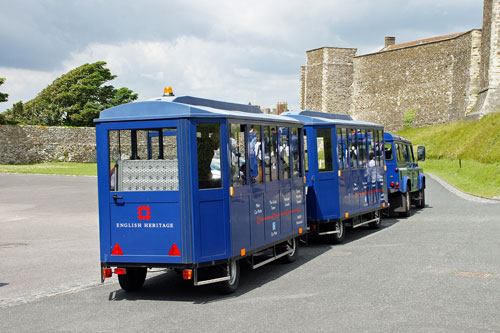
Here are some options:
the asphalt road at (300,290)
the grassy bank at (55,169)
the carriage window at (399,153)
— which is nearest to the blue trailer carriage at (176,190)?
the asphalt road at (300,290)

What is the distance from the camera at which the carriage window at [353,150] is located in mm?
14609

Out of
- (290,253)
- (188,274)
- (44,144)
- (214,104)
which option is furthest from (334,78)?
(188,274)

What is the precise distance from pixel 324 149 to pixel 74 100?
60.6 m

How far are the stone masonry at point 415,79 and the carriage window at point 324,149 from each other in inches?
1515

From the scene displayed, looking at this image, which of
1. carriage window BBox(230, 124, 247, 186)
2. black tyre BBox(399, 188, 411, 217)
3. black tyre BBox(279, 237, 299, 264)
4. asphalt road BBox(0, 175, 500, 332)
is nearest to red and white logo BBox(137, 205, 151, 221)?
asphalt road BBox(0, 175, 500, 332)

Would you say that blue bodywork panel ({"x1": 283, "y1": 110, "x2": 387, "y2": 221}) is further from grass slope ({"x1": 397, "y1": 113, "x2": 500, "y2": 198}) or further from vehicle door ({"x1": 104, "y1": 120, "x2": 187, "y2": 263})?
grass slope ({"x1": 397, "y1": 113, "x2": 500, "y2": 198})

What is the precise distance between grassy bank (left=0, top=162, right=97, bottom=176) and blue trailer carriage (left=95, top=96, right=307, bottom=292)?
31.5 m

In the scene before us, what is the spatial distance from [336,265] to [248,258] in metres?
Answer: 1.79

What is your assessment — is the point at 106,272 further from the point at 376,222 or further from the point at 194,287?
the point at 376,222

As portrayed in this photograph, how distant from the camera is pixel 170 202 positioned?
8578 millimetres

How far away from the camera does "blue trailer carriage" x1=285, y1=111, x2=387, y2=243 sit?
13.5 meters

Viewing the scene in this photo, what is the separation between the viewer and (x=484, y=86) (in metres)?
50.6

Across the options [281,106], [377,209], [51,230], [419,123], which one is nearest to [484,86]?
[419,123]

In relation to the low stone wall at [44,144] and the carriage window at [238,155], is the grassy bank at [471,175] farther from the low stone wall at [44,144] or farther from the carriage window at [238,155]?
the low stone wall at [44,144]
